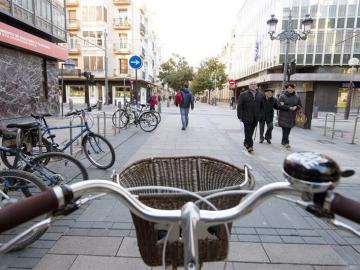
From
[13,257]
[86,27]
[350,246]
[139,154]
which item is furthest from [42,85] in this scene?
[86,27]

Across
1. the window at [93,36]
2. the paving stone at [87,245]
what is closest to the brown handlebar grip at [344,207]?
the paving stone at [87,245]

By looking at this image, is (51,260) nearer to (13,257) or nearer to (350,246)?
(13,257)

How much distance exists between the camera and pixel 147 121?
39.4 ft

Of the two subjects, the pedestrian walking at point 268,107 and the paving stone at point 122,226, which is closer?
the paving stone at point 122,226

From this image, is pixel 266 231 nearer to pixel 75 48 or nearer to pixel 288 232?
pixel 288 232

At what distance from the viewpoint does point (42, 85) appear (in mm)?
17844

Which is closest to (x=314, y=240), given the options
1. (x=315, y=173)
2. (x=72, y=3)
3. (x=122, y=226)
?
(x=122, y=226)

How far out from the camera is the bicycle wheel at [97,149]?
6018mm

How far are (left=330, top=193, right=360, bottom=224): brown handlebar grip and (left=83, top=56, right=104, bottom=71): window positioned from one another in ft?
145

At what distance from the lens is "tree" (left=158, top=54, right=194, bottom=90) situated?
52.5 metres

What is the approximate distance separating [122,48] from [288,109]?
1523 inches

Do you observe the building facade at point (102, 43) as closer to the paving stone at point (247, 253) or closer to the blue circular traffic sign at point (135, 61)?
the blue circular traffic sign at point (135, 61)

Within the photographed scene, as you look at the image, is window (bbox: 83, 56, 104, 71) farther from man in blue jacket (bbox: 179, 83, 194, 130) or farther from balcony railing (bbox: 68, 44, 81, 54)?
man in blue jacket (bbox: 179, 83, 194, 130)

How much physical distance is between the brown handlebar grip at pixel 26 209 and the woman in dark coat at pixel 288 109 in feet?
27.2
